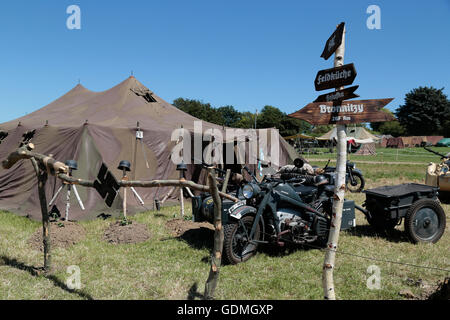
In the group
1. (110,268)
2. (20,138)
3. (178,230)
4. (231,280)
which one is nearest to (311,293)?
(231,280)

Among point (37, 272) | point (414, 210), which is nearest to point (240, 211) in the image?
point (37, 272)

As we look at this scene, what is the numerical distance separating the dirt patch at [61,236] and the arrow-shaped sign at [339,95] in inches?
201

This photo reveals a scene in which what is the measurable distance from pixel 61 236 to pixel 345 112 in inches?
215

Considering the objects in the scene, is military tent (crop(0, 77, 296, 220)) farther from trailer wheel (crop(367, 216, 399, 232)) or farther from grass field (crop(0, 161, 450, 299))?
trailer wheel (crop(367, 216, 399, 232))

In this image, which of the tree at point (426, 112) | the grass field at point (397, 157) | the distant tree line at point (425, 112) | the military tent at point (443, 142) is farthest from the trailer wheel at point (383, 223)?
the tree at point (426, 112)

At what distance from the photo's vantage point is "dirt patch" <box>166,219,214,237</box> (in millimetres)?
Result: 6635

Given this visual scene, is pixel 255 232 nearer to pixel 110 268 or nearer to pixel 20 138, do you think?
pixel 110 268

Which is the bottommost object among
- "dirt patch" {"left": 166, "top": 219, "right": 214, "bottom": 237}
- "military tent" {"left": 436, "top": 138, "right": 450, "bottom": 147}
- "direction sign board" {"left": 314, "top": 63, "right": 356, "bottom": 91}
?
"dirt patch" {"left": 166, "top": 219, "right": 214, "bottom": 237}

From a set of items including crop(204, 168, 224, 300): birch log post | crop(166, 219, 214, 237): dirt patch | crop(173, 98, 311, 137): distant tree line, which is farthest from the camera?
crop(173, 98, 311, 137): distant tree line

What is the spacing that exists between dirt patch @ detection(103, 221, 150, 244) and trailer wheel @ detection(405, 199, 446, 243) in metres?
4.98

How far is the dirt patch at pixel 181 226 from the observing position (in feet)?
21.8

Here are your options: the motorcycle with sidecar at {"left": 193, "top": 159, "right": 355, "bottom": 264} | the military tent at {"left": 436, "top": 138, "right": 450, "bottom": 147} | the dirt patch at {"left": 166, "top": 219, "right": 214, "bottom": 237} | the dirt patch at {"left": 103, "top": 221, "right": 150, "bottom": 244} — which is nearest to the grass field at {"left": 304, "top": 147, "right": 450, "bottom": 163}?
the motorcycle with sidecar at {"left": 193, "top": 159, "right": 355, "bottom": 264}

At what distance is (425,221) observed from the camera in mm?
5859

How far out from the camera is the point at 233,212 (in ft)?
15.5
